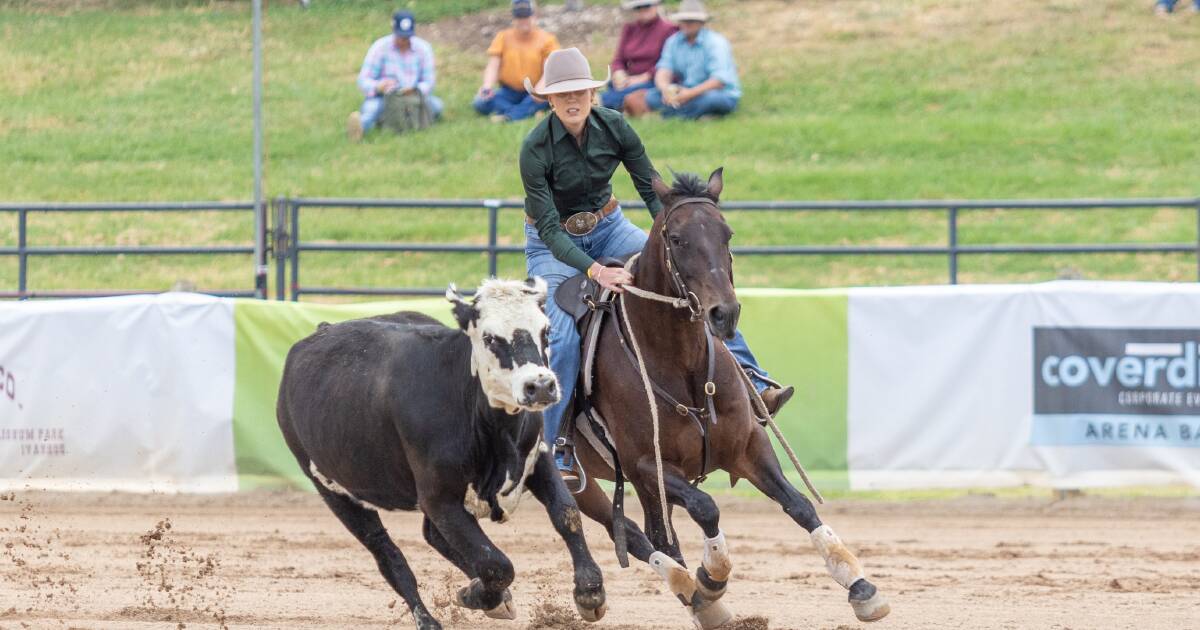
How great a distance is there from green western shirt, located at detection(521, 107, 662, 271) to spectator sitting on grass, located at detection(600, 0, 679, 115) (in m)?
10.0

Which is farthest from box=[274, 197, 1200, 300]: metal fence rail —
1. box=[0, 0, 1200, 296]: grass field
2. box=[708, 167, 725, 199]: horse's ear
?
box=[708, 167, 725, 199]: horse's ear

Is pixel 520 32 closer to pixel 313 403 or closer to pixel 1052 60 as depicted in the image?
pixel 1052 60

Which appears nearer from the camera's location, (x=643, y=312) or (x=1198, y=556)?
(x=643, y=312)

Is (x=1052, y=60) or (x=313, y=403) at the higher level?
(x=1052, y=60)

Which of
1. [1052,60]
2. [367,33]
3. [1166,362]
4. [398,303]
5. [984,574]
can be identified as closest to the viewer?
[984,574]

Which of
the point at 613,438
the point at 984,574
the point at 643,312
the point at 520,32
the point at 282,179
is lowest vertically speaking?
the point at 984,574

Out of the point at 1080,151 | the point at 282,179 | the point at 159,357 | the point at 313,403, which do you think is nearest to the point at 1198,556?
the point at 313,403

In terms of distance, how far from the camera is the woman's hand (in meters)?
7.27

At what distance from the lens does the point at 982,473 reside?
36.3 ft

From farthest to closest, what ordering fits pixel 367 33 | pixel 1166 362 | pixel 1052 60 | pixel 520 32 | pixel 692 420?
1. pixel 367 33
2. pixel 1052 60
3. pixel 520 32
4. pixel 1166 362
5. pixel 692 420

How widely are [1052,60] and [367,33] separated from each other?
10022 mm

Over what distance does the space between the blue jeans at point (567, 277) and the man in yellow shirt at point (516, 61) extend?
9639mm

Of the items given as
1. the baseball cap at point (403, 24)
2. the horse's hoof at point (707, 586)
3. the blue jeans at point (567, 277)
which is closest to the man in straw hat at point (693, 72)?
the baseball cap at point (403, 24)

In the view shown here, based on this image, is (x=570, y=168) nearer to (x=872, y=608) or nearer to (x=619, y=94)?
(x=872, y=608)
